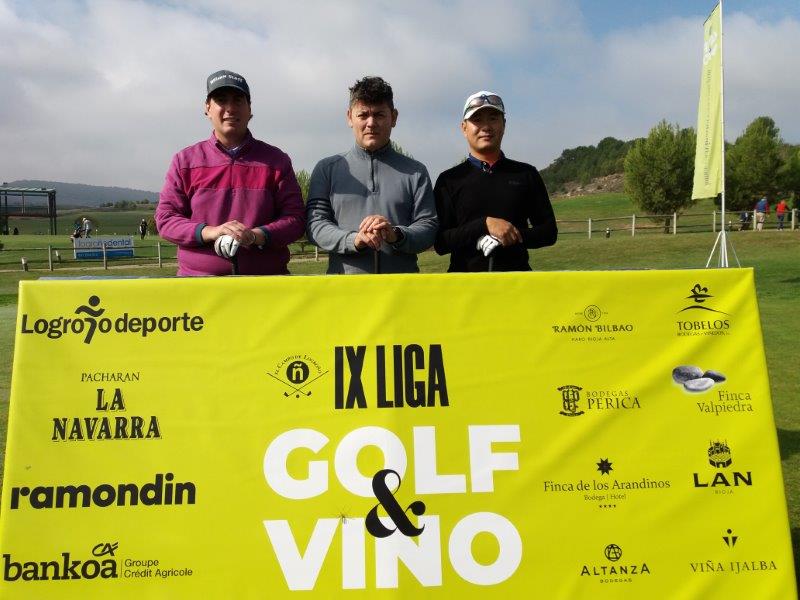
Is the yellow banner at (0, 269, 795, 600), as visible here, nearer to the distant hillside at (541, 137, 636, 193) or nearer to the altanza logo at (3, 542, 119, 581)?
the altanza logo at (3, 542, 119, 581)

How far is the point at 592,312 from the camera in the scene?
3.12 metres

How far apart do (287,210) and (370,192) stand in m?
0.46

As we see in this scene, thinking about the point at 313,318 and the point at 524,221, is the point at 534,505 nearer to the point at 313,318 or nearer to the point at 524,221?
the point at 313,318

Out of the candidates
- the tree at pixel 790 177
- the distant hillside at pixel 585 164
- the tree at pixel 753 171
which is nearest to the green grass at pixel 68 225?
the tree at pixel 753 171

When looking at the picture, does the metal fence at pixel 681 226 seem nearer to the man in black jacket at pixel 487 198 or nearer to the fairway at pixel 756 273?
the fairway at pixel 756 273

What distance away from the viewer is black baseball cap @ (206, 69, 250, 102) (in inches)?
148

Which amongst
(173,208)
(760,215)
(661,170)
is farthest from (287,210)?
(661,170)

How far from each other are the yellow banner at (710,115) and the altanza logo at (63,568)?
13094 millimetres

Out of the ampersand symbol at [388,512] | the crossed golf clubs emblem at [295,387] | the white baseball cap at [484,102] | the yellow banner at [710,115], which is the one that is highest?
the yellow banner at [710,115]

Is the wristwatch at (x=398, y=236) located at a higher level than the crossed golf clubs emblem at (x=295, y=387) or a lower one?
higher

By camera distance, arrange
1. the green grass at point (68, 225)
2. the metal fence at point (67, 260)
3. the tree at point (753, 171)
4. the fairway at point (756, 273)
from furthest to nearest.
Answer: the green grass at point (68, 225)
the tree at point (753, 171)
the metal fence at point (67, 260)
the fairway at point (756, 273)

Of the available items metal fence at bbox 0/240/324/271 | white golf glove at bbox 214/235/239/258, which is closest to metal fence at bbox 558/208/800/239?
metal fence at bbox 0/240/324/271

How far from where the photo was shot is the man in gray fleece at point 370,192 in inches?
148

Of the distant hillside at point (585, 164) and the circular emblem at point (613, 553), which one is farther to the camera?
the distant hillside at point (585, 164)
